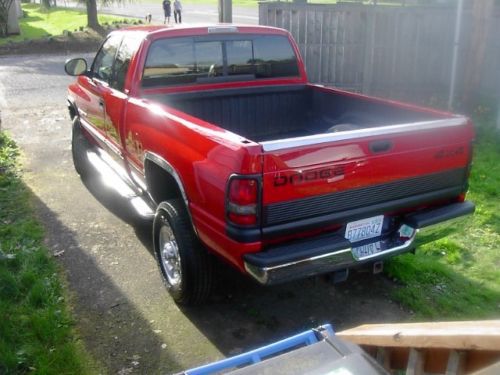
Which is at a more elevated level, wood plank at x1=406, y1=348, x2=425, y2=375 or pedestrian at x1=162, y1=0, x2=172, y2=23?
pedestrian at x1=162, y1=0, x2=172, y2=23

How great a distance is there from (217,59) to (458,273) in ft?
9.51

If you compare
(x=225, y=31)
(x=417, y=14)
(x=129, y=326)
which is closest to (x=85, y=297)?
(x=129, y=326)

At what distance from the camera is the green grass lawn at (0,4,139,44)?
25.4 metres

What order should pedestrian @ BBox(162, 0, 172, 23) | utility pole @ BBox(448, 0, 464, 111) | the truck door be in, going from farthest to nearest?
pedestrian @ BBox(162, 0, 172, 23) < utility pole @ BBox(448, 0, 464, 111) < the truck door

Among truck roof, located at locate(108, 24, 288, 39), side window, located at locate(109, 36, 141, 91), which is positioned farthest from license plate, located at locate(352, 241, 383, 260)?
side window, located at locate(109, 36, 141, 91)

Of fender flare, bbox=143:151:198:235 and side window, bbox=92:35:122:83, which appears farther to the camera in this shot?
side window, bbox=92:35:122:83

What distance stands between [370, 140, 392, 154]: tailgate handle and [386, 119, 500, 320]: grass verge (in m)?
1.36

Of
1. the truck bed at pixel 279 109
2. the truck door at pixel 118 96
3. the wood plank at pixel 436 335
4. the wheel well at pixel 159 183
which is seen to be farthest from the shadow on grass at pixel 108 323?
the truck bed at pixel 279 109

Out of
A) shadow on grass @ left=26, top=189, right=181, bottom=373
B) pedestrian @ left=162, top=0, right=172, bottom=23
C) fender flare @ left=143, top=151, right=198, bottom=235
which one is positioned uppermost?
pedestrian @ left=162, top=0, right=172, bottom=23

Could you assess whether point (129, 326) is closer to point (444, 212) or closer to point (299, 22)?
point (444, 212)

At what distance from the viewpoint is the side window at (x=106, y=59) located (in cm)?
546

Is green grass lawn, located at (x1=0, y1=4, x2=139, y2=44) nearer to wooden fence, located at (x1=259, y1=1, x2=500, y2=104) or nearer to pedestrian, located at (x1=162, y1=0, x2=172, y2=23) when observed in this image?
pedestrian, located at (x1=162, y1=0, x2=172, y2=23)

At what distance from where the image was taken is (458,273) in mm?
4465

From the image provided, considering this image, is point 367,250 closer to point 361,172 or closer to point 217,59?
point 361,172
